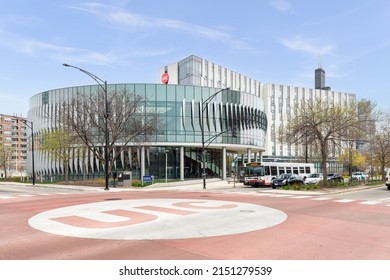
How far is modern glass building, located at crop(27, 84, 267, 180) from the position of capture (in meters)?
53.4

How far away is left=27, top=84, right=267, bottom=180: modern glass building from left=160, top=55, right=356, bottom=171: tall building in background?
27516mm

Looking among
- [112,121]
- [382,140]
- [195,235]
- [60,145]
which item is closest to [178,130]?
[112,121]

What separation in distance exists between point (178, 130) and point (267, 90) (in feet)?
216

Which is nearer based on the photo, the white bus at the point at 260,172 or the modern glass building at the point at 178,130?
the white bus at the point at 260,172

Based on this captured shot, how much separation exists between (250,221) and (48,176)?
59.9 metres

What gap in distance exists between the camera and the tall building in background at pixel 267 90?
86938 mm

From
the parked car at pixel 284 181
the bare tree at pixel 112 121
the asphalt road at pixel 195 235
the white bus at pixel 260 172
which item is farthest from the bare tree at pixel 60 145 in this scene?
the asphalt road at pixel 195 235

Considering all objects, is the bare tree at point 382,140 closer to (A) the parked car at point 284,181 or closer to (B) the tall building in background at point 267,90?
(A) the parked car at point 284,181

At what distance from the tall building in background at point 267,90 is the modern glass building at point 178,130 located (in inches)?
1083

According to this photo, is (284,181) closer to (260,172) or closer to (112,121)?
(260,172)

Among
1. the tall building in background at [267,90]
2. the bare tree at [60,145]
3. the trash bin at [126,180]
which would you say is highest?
the tall building in background at [267,90]

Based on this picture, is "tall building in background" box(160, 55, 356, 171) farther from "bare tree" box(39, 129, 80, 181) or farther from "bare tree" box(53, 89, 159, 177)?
"bare tree" box(53, 89, 159, 177)

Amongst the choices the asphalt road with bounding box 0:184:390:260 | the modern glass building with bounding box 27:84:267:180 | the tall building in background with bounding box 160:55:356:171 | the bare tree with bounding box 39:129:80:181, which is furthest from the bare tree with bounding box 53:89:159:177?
the tall building in background with bounding box 160:55:356:171
